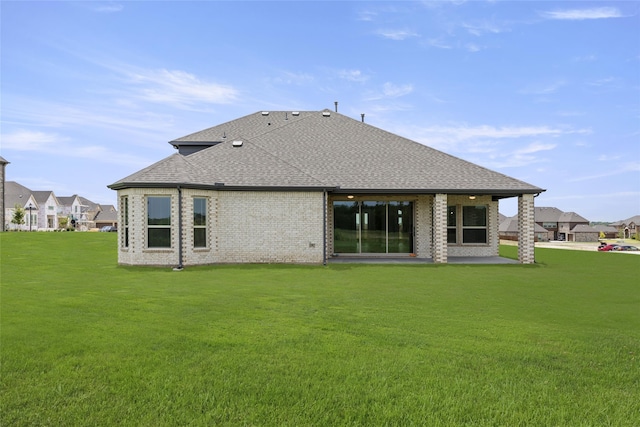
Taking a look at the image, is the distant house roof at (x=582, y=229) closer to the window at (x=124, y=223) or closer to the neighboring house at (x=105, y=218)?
Answer: the window at (x=124, y=223)

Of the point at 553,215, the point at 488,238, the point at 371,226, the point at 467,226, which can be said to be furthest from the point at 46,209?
the point at 553,215

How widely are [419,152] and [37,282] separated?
16522 mm

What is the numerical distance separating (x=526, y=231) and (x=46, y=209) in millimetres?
88237

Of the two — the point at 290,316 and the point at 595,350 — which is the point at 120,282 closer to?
the point at 290,316

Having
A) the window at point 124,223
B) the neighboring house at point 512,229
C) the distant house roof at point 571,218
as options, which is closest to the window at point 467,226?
the window at point 124,223

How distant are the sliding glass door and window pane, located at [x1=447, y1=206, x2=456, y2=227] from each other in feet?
7.30

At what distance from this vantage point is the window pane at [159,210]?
15.3 meters

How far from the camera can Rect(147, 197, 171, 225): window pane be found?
50.2 feet

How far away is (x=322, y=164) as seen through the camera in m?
19.0

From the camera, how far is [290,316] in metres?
7.29

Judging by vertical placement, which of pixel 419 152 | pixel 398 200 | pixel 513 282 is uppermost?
pixel 419 152

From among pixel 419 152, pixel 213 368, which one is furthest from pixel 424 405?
pixel 419 152

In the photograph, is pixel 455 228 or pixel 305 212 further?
pixel 455 228

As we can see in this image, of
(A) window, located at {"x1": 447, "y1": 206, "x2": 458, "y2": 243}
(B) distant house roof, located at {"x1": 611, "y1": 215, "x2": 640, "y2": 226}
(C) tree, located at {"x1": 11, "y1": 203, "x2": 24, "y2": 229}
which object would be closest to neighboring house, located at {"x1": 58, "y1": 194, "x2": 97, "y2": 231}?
(C) tree, located at {"x1": 11, "y1": 203, "x2": 24, "y2": 229}
